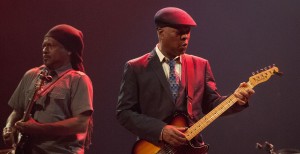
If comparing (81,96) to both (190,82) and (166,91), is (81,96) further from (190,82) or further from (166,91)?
(190,82)

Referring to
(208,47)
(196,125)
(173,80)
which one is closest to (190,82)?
(173,80)

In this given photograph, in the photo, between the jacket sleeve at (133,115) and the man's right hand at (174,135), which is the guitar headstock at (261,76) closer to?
the man's right hand at (174,135)

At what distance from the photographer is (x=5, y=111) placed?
4.99 m

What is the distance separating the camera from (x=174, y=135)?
3.38m

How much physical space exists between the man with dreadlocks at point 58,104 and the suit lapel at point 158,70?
589 mm

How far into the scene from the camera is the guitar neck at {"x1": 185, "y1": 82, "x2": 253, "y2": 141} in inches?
135

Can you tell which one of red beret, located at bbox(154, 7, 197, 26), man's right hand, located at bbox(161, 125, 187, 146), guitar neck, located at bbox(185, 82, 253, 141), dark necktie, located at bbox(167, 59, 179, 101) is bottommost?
man's right hand, located at bbox(161, 125, 187, 146)

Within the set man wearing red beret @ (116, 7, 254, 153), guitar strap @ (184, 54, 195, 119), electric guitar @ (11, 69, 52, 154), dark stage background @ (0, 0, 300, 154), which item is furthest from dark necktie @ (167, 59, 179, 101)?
dark stage background @ (0, 0, 300, 154)

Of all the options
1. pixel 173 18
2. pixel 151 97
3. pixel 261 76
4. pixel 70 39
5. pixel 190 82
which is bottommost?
pixel 151 97

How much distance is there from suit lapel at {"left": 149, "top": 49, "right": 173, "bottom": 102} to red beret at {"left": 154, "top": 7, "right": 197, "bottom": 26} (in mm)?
298

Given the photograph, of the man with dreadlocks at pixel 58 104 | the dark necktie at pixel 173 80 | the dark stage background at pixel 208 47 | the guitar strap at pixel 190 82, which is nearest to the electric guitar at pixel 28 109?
the man with dreadlocks at pixel 58 104

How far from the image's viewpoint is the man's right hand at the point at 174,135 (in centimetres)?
337

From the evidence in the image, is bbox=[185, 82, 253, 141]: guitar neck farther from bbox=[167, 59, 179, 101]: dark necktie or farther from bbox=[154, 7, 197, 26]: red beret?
bbox=[154, 7, 197, 26]: red beret

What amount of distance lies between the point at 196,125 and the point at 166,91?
15.5 inches
